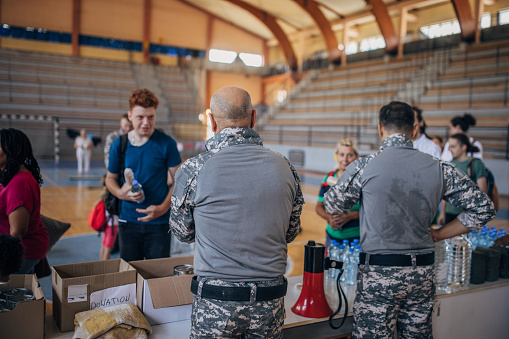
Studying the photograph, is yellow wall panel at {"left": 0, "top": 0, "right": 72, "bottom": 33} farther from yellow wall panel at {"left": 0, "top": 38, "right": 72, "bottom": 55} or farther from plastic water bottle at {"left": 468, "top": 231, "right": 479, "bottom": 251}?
plastic water bottle at {"left": 468, "top": 231, "right": 479, "bottom": 251}

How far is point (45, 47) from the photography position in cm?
2227

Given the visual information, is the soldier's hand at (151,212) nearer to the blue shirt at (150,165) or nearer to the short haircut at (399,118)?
the blue shirt at (150,165)

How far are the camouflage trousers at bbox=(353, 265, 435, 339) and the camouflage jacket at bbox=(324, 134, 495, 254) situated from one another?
4.4 inches

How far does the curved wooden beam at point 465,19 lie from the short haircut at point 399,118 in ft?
50.9

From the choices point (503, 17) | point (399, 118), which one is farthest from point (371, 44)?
point (399, 118)

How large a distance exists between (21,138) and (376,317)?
214cm

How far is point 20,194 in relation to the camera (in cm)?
229

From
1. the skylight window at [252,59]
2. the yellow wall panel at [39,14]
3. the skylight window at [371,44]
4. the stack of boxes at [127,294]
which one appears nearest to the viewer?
the stack of boxes at [127,294]

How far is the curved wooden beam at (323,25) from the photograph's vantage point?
19.8 metres

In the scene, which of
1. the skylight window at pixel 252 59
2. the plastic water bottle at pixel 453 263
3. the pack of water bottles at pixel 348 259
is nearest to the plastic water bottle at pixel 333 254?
the pack of water bottles at pixel 348 259

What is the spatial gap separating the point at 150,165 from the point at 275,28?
2204 cm

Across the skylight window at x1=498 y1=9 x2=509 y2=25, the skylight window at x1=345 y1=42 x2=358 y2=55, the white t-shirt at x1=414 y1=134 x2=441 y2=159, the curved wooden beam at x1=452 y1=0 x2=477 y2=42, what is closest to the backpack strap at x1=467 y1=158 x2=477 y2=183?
the white t-shirt at x1=414 y1=134 x2=441 y2=159

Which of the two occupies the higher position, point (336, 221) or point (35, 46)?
point (35, 46)

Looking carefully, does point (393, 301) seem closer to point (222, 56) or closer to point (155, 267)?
point (155, 267)
